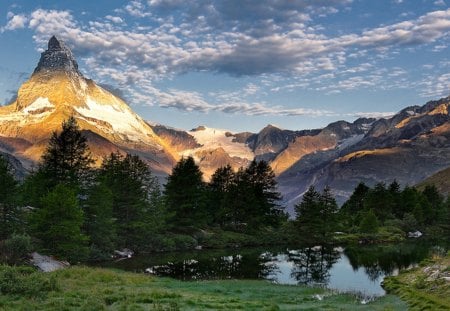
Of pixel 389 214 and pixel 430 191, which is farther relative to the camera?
pixel 430 191

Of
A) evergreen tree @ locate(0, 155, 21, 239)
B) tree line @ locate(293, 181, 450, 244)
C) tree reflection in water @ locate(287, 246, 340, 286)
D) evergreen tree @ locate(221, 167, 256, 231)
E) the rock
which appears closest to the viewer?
the rock

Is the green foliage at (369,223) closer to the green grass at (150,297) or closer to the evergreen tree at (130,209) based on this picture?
the evergreen tree at (130,209)

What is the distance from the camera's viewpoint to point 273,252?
8750 cm

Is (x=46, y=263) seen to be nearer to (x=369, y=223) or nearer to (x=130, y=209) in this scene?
(x=130, y=209)

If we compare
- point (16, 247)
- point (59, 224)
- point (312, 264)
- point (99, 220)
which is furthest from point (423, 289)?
point (99, 220)

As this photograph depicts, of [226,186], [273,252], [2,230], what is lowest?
[273,252]

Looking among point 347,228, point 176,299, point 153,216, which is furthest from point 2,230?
point 347,228

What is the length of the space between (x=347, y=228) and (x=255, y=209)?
117ft

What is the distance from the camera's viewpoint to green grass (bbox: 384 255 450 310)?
29747 millimetres

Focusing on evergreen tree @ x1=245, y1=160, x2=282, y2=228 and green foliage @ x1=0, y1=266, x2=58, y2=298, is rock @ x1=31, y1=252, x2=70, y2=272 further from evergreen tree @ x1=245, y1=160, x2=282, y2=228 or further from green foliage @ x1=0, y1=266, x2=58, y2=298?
evergreen tree @ x1=245, y1=160, x2=282, y2=228

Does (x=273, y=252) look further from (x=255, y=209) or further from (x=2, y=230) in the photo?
(x=2, y=230)

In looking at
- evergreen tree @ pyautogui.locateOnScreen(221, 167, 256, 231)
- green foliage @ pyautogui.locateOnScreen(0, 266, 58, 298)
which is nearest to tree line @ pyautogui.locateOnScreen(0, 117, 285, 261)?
evergreen tree @ pyautogui.locateOnScreen(221, 167, 256, 231)

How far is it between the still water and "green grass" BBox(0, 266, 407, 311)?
843 cm

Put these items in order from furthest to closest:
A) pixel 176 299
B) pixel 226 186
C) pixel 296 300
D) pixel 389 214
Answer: pixel 389 214 < pixel 226 186 < pixel 296 300 < pixel 176 299
